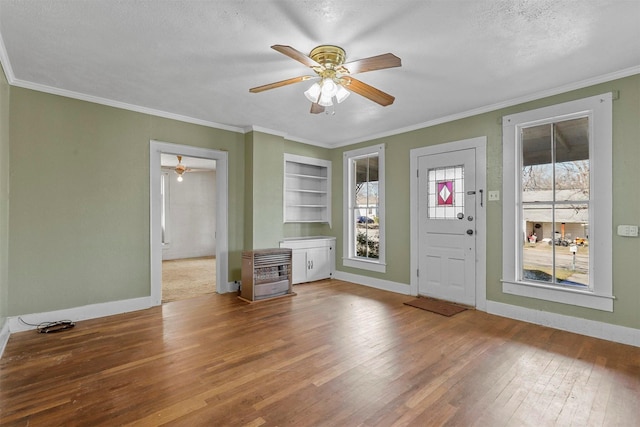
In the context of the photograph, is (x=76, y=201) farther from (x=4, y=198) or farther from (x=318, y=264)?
(x=318, y=264)

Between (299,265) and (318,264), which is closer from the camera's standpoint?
(299,265)

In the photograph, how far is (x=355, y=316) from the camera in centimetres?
374

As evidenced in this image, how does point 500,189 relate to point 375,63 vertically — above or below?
below

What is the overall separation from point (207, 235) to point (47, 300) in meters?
5.89

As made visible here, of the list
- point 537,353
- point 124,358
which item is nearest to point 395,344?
point 537,353

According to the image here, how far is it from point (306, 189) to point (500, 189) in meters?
3.42

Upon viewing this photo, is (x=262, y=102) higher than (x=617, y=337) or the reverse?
higher

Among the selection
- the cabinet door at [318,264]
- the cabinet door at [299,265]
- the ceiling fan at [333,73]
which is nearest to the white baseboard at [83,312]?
the cabinet door at [299,265]

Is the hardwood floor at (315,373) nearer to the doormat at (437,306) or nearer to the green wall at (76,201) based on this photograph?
the doormat at (437,306)

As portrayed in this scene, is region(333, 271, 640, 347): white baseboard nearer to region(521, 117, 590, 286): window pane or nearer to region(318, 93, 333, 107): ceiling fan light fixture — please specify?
region(521, 117, 590, 286): window pane

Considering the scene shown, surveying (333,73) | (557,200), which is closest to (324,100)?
(333,73)

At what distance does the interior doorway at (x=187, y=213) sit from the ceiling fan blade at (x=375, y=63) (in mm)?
6149

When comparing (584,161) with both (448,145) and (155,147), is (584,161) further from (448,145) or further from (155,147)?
(155,147)

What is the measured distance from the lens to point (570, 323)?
10.8ft
